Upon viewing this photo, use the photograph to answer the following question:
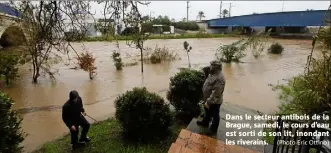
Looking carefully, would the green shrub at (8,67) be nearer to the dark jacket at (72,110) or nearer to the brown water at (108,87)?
the brown water at (108,87)

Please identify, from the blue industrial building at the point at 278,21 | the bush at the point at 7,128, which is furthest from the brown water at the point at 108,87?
the blue industrial building at the point at 278,21

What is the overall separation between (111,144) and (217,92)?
8.33 ft

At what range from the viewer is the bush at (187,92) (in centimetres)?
628

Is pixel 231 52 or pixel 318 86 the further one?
pixel 231 52

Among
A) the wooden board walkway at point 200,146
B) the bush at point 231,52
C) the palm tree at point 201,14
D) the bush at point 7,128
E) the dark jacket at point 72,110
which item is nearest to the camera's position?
the bush at point 7,128

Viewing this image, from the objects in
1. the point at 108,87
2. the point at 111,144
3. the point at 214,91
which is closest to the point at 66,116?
the point at 111,144

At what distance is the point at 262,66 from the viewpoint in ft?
53.3

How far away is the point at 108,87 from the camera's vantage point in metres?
12.0

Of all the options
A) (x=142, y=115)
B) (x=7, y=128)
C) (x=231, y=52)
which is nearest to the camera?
(x=7, y=128)

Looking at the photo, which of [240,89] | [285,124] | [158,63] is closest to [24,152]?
[285,124]

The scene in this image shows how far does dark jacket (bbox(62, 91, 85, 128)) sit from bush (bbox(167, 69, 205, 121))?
7.53 ft

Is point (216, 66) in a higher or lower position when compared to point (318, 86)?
higher

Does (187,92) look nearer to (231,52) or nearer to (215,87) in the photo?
(215,87)

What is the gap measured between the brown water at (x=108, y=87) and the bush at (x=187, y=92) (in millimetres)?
2648
